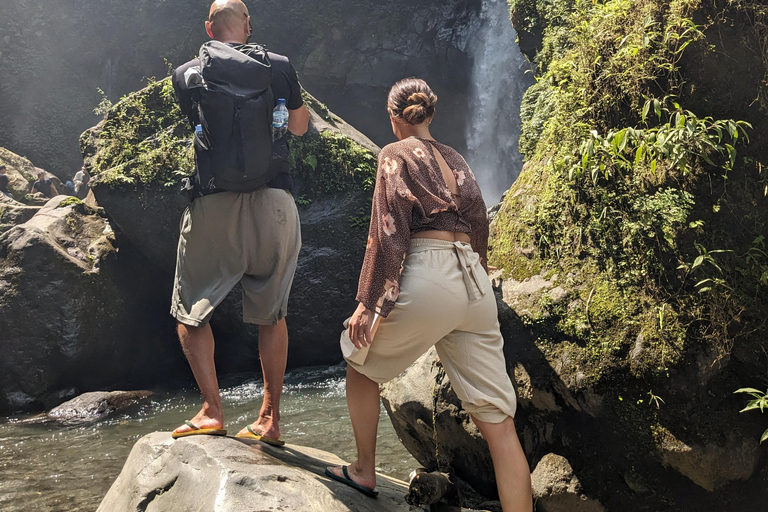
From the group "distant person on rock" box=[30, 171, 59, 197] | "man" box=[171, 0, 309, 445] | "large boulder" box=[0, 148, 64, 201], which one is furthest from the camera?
"distant person on rock" box=[30, 171, 59, 197]

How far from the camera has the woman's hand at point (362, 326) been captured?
2.88 metres

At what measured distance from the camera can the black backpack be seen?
3.32 meters

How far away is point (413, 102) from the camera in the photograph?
3143mm

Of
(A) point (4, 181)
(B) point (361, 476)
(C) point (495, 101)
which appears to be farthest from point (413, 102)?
(C) point (495, 101)

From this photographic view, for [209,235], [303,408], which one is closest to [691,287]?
[209,235]

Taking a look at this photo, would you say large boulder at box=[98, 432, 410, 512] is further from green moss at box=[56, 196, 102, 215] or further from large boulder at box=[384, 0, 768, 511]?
green moss at box=[56, 196, 102, 215]

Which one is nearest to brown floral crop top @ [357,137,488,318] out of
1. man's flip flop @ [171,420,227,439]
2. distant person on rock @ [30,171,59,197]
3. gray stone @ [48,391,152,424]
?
man's flip flop @ [171,420,227,439]

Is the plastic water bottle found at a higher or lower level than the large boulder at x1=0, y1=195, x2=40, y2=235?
lower

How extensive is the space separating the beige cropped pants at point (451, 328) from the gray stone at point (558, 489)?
81 cm

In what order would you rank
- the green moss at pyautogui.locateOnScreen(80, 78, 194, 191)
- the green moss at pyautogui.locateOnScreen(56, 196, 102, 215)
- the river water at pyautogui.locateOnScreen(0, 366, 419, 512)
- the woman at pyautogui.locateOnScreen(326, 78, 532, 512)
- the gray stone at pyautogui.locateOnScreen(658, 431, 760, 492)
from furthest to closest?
the green moss at pyautogui.locateOnScreen(56, 196, 102, 215) → the green moss at pyautogui.locateOnScreen(80, 78, 194, 191) → the river water at pyautogui.locateOnScreen(0, 366, 419, 512) → the gray stone at pyautogui.locateOnScreen(658, 431, 760, 492) → the woman at pyautogui.locateOnScreen(326, 78, 532, 512)

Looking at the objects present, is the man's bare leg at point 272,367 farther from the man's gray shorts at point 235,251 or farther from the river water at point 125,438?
the river water at point 125,438

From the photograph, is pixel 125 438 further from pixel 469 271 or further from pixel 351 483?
pixel 469 271

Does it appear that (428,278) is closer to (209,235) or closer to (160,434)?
(209,235)

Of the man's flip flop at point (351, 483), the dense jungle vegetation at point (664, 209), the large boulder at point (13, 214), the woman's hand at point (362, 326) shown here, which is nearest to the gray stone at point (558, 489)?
the dense jungle vegetation at point (664, 209)
